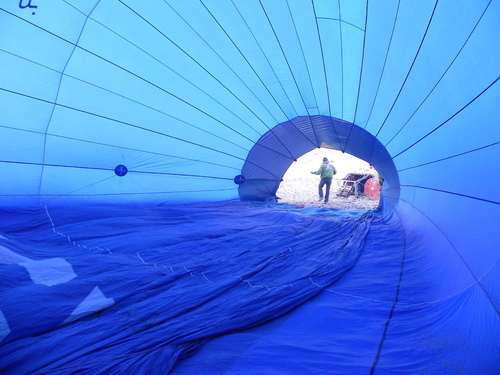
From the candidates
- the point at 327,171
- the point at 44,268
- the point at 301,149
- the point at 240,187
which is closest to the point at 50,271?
the point at 44,268

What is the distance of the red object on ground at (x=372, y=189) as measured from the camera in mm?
6551

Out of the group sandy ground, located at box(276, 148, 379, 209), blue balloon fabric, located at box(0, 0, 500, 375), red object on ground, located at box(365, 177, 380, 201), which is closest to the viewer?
blue balloon fabric, located at box(0, 0, 500, 375)

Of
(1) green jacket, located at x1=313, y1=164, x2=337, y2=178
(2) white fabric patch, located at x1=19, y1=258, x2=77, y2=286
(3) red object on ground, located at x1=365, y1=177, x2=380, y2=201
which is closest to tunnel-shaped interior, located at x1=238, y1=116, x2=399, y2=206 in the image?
(1) green jacket, located at x1=313, y1=164, x2=337, y2=178

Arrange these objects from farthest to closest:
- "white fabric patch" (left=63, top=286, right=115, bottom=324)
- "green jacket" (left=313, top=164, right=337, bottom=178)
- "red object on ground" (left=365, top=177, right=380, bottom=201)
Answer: "red object on ground" (left=365, top=177, right=380, bottom=201) → "green jacket" (left=313, top=164, right=337, bottom=178) → "white fabric patch" (left=63, top=286, right=115, bottom=324)

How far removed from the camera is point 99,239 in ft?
7.94

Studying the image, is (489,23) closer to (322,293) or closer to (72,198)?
(322,293)

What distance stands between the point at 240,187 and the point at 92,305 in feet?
10.6

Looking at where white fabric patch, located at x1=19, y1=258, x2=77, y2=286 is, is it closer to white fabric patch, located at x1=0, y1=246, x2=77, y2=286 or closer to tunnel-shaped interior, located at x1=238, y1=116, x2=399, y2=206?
white fabric patch, located at x1=0, y1=246, x2=77, y2=286

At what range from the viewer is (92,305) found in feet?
4.60

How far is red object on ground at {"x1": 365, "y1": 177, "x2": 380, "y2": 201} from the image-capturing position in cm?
655

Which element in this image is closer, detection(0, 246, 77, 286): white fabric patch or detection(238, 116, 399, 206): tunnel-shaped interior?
detection(0, 246, 77, 286): white fabric patch

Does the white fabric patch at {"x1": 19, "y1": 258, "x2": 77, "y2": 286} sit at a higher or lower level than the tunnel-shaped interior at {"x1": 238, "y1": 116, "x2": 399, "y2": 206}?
lower

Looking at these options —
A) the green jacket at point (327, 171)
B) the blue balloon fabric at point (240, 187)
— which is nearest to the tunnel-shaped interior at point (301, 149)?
the blue balloon fabric at point (240, 187)

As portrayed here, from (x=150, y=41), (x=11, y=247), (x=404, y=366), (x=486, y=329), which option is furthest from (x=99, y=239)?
(x=486, y=329)
